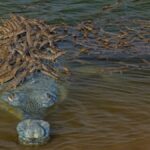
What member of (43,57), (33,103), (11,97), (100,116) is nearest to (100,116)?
(100,116)

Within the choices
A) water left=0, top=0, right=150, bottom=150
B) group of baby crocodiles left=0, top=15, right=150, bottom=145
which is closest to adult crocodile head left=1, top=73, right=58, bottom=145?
group of baby crocodiles left=0, top=15, right=150, bottom=145

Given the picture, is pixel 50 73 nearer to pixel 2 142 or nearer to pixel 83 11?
pixel 2 142

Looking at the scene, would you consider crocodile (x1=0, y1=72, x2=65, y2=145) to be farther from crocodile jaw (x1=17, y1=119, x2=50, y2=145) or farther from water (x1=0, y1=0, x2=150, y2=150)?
water (x1=0, y1=0, x2=150, y2=150)

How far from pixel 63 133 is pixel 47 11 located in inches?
251

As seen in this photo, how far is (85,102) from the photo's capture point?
650 centimetres

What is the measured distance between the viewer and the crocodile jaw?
5145mm

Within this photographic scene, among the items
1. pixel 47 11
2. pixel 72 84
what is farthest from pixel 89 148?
pixel 47 11

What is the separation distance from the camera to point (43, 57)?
7.72 m

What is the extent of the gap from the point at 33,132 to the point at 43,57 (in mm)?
2743

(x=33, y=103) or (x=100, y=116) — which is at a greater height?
(x=33, y=103)

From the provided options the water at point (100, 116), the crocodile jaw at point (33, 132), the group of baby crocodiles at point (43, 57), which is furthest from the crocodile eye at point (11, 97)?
the crocodile jaw at point (33, 132)

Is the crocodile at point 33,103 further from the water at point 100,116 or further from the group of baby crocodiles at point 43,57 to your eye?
the water at point 100,116

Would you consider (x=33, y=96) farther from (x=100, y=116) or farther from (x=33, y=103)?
(x=100, y=116)

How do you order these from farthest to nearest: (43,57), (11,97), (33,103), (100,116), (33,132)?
(43,57) → (11,97) → (33,103) → (100,116) → (33,132)
